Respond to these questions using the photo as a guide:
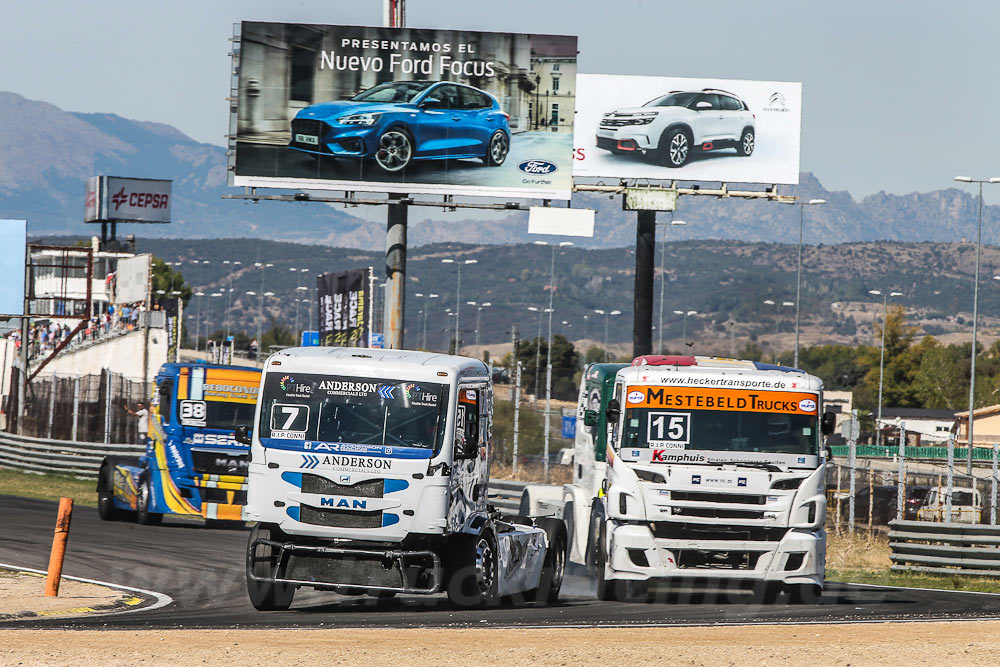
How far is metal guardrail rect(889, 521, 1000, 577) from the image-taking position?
22719mm

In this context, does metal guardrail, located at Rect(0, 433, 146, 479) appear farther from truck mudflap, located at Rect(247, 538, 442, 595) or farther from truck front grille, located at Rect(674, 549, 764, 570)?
truck mudflap, located at Rect(247, 538, 442, 595)

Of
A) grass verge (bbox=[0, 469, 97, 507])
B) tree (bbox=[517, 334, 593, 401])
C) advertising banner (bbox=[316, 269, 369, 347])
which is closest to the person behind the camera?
grass verge (bbox=[0, 469, 97, 507])

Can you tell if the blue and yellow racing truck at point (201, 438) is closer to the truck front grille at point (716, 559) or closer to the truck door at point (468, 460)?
the truck door at point (468, 460)

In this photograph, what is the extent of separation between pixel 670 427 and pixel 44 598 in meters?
7.37

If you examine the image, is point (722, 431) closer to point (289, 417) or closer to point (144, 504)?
point (289, 417)

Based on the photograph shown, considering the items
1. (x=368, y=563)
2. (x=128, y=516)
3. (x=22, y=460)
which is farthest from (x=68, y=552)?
(x=22, y=460)

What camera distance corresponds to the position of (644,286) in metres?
49.9

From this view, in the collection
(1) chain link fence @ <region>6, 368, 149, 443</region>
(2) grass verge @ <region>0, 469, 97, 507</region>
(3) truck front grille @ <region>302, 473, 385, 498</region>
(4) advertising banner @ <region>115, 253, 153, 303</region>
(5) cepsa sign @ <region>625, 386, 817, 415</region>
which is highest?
(4) advertising banner @ <region>115, 253, 153, 303</region>

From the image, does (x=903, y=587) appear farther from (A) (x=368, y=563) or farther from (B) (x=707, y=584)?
(A) (x=368, y=563)

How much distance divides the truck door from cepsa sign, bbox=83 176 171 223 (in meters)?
93.2

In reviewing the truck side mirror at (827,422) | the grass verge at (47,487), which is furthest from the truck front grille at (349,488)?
the grass verge at (47,487)

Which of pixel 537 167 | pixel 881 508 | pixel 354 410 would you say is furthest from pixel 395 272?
pixel 354 410

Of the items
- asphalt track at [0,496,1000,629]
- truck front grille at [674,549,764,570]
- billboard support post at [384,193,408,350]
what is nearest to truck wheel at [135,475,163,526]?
asphalt track at [0,496,1000,629]

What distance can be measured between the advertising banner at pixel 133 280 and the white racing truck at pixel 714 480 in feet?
164
